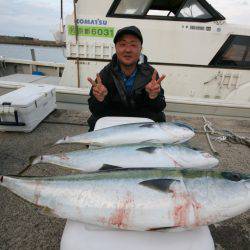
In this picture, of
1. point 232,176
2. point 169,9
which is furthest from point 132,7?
point 232,176

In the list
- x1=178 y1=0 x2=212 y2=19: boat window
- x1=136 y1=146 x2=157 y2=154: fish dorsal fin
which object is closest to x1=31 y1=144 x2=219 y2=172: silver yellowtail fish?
x1=136 y1=146 x2=157 y2=154: fish dorsal fin

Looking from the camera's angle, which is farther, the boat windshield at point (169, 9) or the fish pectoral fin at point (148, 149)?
the boat windshield at point (169, 9)

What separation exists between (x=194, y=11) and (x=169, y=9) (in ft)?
1.97

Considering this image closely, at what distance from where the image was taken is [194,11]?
644 cm

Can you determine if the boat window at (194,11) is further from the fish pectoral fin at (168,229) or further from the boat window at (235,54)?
the fish pectoral fin at (168,229)

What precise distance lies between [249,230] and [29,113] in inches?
148

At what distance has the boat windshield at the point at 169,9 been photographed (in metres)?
6.34

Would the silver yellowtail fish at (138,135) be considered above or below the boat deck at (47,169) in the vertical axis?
above

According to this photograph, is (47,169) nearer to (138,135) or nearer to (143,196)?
(138,135)

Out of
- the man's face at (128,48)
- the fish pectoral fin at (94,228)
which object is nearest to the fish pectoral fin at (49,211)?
the fish pectoral fin at (94,228)

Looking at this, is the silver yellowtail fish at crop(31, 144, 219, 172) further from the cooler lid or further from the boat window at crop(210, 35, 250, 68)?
the boat window at crop(210, 35, 250, 68)

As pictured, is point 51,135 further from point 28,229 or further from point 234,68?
point 234,68

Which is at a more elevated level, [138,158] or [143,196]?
[143,196]

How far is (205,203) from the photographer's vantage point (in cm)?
152
